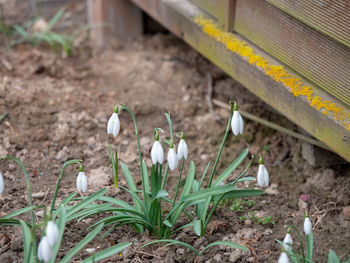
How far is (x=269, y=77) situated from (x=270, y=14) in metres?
0.35

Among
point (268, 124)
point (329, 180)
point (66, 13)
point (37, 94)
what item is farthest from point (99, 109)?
point (66, 13)

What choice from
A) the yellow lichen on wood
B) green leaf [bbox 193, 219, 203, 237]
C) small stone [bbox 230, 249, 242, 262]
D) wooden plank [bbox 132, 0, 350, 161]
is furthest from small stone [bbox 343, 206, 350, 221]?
green leaf [bbox 193, 219, 203, 237]

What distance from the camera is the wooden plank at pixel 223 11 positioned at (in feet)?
11.0

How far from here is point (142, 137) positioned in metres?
3.49

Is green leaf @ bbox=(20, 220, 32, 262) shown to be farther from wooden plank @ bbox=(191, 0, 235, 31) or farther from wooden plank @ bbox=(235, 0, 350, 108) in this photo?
wooden plank @ bbox=(191, 0, 235, 31)

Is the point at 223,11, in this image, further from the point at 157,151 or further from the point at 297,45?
the point at 157,151

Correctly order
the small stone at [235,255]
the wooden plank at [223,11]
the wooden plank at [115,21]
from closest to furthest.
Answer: the small stone at [235,255], the wooden plank at [223,11], the wooden plank at [115,21]

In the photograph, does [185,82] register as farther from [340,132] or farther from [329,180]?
[340,132]

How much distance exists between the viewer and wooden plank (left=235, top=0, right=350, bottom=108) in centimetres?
255

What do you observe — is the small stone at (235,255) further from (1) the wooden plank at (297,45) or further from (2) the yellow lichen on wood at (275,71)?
(1) the wooden plank at (297,45)

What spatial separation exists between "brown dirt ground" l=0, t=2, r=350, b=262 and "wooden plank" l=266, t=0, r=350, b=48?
2.92ft

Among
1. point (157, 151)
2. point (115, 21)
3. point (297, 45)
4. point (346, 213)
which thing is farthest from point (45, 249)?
point (115, 21)

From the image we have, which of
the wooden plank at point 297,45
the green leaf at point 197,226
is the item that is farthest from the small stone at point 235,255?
the wooden plank at point 297,45

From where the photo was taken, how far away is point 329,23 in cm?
248
